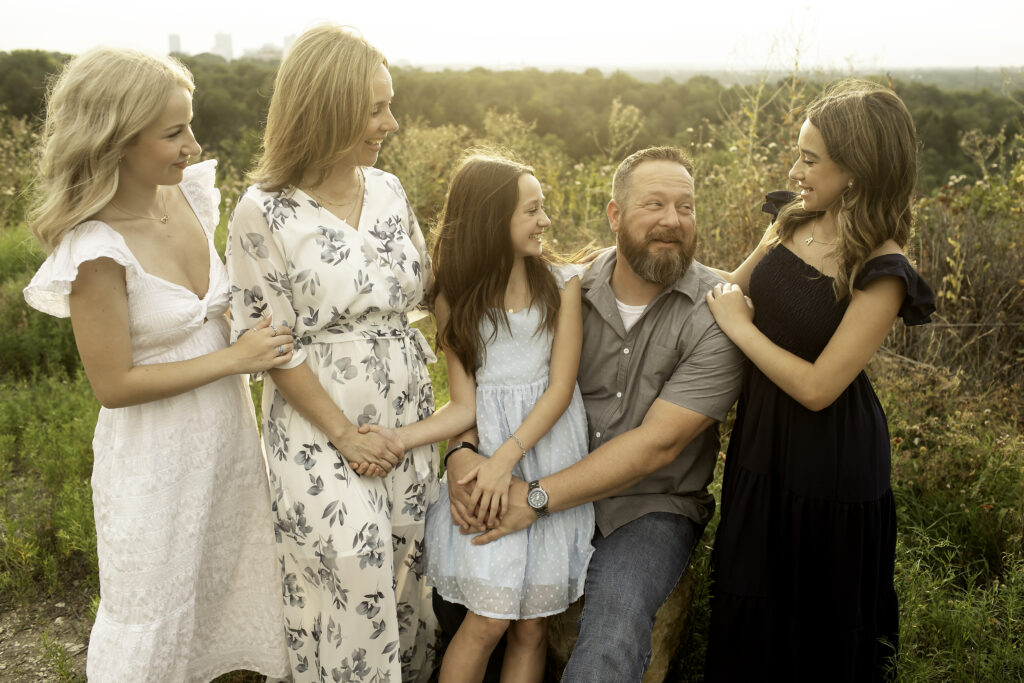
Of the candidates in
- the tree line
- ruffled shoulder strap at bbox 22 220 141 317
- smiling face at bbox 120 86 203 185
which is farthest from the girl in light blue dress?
the tree line

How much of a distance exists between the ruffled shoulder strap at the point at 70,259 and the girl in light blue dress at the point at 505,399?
1061 millimetres

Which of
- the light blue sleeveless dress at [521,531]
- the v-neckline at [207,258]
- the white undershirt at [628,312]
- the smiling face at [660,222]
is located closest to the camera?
the v-neckline at [207,258]

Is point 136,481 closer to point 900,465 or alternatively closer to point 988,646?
point 988,646

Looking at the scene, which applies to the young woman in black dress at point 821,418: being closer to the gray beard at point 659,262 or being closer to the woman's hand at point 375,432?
the gray beard at point 659,262

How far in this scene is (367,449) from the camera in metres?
2.60

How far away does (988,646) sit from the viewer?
2938 millimetres

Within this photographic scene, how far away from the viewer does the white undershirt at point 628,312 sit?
3.01 m

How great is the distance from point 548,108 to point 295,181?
703 inches

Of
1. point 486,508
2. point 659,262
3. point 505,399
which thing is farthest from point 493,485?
point 659,262

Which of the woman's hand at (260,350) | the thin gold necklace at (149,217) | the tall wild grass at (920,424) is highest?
the thin gold necklace at (149,217)

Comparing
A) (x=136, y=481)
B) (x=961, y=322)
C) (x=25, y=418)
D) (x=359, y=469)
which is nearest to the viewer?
(x=136, y=481)

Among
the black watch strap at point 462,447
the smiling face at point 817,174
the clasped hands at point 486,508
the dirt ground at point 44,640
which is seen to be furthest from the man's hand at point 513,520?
the dirt ground at point 44,640

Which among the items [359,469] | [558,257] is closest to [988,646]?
[558,257]

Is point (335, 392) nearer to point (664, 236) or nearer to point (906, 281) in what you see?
point (664, 236)
